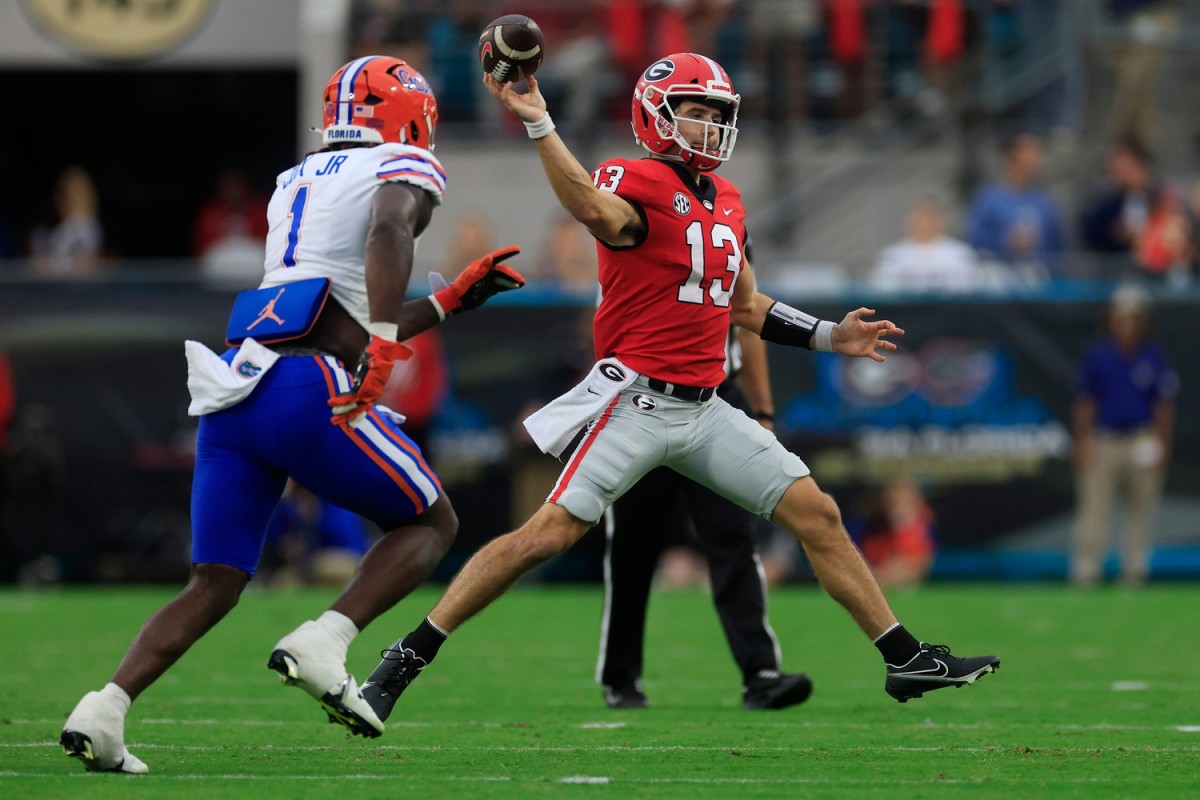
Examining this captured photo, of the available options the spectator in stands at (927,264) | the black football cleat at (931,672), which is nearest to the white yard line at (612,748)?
the black football cleat at (931,672)

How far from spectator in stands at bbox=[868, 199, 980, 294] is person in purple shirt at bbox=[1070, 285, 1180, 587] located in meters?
1.18

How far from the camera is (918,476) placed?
→ 14.5 metres

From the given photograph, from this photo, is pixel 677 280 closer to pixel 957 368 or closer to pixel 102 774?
pixel 102 774

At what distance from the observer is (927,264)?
578 inches

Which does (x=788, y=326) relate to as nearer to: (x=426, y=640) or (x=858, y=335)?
(x=858, y=335)

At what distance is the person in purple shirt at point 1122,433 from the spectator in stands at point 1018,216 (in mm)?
1029

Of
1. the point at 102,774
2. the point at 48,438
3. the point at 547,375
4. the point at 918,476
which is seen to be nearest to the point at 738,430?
the point at 102,774

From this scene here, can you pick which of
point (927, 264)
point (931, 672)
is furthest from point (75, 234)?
point (931, 672)

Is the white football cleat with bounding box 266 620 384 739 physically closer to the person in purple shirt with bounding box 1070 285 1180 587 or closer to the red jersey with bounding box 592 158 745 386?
the red jersey with bounding box 592 158 745 386

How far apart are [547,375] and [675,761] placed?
26.7 ft

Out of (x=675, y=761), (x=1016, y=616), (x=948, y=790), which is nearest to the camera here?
(x=948, y=790)

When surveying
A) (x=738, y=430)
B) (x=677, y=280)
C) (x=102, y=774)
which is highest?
(x=677, y=280)

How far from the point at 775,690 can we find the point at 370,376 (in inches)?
103

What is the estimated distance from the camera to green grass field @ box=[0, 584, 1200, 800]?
5.17 meters
